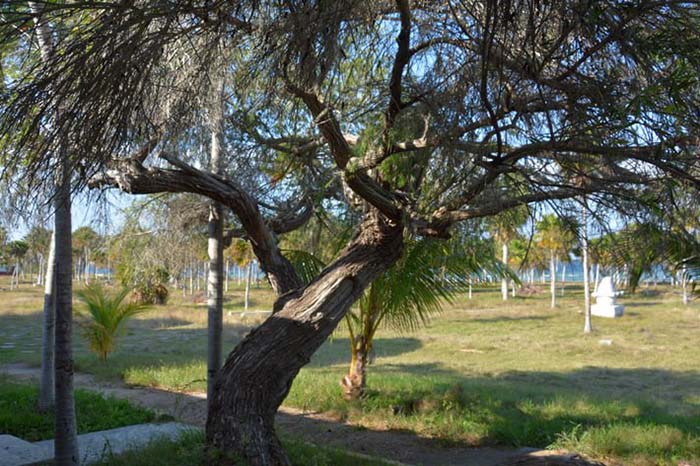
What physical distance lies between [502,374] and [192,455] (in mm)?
12240

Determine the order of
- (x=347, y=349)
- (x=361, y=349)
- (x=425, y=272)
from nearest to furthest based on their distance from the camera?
(x=425, y=272) → (x=361, y=349) → (x=347, y=349)

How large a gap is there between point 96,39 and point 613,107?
11.6 ft

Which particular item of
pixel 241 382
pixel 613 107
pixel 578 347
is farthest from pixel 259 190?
pixel 578 347

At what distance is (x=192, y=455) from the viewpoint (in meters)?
5.58

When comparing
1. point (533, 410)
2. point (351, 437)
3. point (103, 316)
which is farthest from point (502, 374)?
point (103, 316)

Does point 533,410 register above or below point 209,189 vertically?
below

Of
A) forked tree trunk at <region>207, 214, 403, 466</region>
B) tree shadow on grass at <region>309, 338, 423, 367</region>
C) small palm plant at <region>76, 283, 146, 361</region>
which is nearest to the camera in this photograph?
forked tree trunk at <region>207, 214, 403, 466</region>

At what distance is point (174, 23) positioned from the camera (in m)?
5.18

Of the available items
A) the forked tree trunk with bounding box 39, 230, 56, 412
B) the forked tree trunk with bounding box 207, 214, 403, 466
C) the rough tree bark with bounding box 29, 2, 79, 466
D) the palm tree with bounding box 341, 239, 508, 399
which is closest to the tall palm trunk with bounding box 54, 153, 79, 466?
the rough tree bark with bounding box 29, 2, 79, 466

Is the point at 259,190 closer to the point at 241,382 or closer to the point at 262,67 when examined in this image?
the point at 262,67

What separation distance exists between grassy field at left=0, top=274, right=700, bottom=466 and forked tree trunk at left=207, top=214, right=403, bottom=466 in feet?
12.0

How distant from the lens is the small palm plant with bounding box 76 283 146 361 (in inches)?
610

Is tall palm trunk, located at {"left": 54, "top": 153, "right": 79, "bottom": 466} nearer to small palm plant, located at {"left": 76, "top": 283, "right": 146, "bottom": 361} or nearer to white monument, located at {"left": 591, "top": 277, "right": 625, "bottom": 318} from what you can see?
small palm plant, located at {"left": 76, "top": 283, "right": 146, "bottom": 361}

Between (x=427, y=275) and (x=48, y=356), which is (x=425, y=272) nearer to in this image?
(x=427, y=275)
